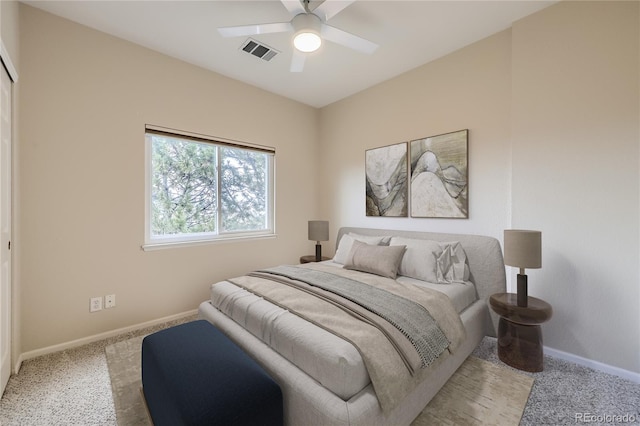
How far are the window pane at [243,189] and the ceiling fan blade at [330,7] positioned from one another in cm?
200

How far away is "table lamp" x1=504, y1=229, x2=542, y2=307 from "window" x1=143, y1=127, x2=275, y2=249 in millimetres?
2836

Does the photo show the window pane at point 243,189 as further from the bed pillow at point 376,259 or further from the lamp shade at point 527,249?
the lamp shade at point 527,249

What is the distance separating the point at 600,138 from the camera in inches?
77.3

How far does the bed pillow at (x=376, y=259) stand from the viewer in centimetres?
249

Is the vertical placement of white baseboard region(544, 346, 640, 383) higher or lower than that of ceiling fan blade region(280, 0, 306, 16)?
lower

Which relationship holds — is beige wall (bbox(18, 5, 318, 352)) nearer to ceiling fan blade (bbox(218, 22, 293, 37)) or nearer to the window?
the window

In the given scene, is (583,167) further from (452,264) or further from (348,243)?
(348,243)

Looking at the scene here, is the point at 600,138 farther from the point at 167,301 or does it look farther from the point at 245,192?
the point at 167,301

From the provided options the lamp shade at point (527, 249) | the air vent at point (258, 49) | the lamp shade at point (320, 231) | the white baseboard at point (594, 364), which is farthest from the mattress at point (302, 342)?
the air vent at point (258, 49)

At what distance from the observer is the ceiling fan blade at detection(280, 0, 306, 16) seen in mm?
1782

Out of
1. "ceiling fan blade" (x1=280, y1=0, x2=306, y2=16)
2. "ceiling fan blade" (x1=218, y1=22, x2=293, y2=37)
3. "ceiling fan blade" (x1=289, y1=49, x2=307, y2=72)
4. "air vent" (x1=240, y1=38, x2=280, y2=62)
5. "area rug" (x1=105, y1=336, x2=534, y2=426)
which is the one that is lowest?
"area rug" (x1=105, y1=336, x2=534, y2=426)

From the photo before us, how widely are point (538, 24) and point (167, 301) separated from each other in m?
4.41

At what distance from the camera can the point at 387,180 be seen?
11.1 ft

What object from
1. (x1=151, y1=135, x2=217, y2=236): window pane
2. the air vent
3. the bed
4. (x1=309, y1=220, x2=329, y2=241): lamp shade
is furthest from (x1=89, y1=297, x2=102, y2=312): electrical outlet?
the air vent
